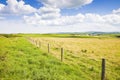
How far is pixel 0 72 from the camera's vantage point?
A: 11.9 meters

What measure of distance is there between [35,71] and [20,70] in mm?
1078

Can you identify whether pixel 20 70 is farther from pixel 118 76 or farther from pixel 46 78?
pixel 118 76

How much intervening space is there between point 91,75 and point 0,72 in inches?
234

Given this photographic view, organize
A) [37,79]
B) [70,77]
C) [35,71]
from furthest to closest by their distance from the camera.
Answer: [35,71] < [70,77] < [37,79]

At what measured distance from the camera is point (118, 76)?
12969mm

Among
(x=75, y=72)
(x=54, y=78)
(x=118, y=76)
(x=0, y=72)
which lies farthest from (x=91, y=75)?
(x=0, y=72)

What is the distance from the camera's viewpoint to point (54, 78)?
427 inches

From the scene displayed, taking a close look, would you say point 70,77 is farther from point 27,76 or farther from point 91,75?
point 27,76

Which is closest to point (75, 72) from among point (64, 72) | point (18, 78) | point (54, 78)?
point (64, 72)

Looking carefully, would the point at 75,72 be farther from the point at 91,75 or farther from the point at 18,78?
the point at 18,78

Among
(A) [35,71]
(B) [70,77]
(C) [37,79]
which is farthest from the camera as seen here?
(A) [35,71]

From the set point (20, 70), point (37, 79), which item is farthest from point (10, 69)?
point (37, 79)

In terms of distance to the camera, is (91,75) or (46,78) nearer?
(46,78)

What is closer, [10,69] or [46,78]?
[46,78]
